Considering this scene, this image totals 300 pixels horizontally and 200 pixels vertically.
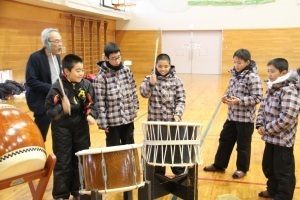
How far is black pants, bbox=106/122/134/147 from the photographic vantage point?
349 cm

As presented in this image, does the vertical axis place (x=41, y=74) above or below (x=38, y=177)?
above

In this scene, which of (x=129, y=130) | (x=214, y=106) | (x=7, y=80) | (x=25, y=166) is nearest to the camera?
(x=25, y=166)

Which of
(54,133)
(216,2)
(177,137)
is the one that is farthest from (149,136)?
(216,2)

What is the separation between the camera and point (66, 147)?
2973 mm

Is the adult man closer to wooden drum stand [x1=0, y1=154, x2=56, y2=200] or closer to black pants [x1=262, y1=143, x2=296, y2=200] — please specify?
wooden drum stand [x1=0, y1=154, x2=56, y2=200]

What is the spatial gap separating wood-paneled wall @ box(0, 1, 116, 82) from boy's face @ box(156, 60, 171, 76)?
23.9 ft

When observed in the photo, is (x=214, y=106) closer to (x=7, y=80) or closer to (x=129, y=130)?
(x=129, y=130)

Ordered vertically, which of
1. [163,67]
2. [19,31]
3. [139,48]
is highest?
[139,48]

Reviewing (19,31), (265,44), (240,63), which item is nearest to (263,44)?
(265,44)

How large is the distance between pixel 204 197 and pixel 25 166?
1.88 metres

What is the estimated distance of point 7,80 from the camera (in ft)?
30.2

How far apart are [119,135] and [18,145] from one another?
5.52 feet

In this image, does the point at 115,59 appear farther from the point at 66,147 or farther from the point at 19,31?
the point at 19,31

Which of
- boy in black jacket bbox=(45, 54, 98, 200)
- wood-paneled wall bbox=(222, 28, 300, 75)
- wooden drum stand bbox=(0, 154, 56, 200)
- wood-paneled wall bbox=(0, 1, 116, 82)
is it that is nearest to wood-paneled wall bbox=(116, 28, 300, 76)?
wood-paneled wall bbox=(222, 28, 300, 75)
